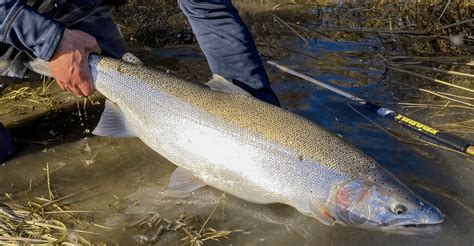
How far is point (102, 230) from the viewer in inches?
113

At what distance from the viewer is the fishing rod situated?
3305mm

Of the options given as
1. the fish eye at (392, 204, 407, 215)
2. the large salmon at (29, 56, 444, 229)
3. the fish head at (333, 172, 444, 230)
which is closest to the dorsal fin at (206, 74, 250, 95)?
the large salmon at (29, 56, 444, 229)

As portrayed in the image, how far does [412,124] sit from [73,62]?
218 cm

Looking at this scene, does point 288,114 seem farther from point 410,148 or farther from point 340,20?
point 340,20

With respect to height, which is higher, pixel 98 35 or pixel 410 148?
pixel 98 35

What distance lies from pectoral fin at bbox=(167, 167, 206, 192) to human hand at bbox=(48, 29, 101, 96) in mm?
758

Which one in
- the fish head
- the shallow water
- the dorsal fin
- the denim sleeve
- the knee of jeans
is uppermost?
the knee of jeans

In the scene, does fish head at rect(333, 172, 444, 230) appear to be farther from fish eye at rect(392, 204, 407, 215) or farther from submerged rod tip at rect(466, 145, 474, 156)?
submerged rod tip at rect(466, 145, 474, 156)

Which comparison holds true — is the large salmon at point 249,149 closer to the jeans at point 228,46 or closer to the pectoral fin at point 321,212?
the pectoral fin at point 321,212

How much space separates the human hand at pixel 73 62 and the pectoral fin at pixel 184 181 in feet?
2.49

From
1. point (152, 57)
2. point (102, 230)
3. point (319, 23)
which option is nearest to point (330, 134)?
point (102, 230)

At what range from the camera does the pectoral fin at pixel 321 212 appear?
8.79ft

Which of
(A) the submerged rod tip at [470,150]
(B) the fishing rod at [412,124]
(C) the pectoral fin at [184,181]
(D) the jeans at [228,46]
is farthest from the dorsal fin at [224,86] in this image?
(A) the submerged rod tip at [470,150]

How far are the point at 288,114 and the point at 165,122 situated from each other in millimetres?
706
